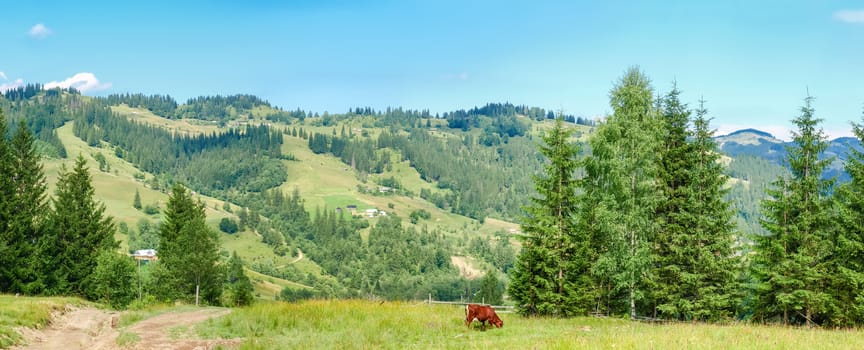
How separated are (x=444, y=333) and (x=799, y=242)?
22876 millimetres

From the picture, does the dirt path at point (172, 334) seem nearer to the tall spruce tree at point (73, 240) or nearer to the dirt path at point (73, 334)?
the dirt path at point (73, 334)

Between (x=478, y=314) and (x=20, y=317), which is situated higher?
(x=478, y=314)

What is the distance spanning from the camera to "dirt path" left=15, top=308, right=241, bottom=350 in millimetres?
20875

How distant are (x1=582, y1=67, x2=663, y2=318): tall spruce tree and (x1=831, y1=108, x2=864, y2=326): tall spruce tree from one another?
975 centimetres

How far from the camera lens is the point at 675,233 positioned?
111 ft

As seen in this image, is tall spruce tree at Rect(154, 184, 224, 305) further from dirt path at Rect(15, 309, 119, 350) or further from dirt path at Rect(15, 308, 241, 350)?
dirt path at Rect(15, 308, 241, 350)

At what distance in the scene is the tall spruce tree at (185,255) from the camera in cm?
5828

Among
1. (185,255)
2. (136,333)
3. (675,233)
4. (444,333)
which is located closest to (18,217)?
(185,255)

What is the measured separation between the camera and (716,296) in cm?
3234

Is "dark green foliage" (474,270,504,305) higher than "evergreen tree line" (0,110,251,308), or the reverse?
"evergreen tree line" (0,110,251,308)

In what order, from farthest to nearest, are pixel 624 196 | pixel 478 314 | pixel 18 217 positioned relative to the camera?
pixel 18 217
pixel 624 196
pixel 478 314

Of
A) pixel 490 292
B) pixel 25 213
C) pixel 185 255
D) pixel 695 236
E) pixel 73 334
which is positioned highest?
pixel 695 236

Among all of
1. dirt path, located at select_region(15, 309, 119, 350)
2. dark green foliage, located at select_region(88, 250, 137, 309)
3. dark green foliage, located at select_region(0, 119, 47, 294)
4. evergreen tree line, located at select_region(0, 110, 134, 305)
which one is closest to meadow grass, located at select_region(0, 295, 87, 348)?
dirt path, located at select_region(15, 309, 119, 350)

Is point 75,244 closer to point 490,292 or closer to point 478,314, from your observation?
point 478,314
